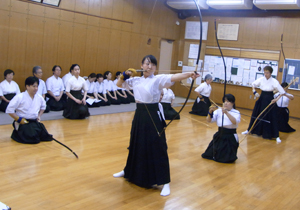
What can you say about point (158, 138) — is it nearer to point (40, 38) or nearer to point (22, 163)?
point (22, 163)

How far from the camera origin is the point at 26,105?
13.6 feet

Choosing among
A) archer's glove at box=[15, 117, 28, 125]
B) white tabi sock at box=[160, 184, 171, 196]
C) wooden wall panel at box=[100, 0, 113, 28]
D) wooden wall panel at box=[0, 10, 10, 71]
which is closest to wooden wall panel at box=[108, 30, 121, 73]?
wooden wall panel at box=[100, 0, 113, 28]

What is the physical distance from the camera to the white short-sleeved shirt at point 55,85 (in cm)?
679

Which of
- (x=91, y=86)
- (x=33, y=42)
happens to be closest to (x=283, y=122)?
(x=91, y=86)

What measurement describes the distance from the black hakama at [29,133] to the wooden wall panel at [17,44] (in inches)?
110

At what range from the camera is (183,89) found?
1062cm

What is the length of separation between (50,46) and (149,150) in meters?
5.19

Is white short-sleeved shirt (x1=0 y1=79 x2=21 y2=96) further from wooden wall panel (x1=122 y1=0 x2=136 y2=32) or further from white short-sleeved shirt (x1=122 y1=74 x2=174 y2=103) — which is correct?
white short-sleeved shirt (x1=122 y1=74 x2=174 y2=103)

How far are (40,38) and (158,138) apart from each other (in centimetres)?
514

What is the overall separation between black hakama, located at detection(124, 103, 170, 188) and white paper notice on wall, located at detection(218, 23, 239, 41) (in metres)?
7.36

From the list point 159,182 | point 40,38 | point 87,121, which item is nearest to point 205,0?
Answer: point 40,38

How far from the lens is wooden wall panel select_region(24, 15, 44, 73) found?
6.85m

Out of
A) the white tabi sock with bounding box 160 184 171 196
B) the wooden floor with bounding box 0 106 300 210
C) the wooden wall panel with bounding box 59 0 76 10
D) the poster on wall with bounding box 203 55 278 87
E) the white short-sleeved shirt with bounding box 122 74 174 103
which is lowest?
the wooden floor with bounding box 0 106 300 210

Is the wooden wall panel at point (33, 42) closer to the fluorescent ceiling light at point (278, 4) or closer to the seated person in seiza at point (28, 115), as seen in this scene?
the seated person in seiza at point (28, 115)
